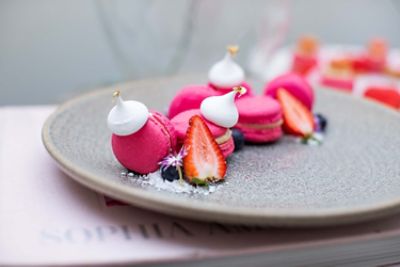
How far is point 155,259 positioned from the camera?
54 centimetres

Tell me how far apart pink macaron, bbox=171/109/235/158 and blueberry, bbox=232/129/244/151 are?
30mm

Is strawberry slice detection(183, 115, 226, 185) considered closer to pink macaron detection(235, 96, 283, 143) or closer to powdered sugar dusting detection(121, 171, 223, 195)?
powdered sugar dusting detection(121, 171, 223, 195)

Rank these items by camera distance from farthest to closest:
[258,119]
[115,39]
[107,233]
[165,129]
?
[115,39], [258,119], [165,129], [107,233]

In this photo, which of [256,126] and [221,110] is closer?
[221,110]

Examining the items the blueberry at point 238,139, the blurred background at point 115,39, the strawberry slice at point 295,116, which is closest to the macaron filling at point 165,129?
the blueberry at point 238,139

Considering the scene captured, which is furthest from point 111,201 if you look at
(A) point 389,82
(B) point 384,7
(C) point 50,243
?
(B) point 384,7

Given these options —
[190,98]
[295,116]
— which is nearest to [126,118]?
[190,98]

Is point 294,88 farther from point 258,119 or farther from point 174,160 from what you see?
point 174,160

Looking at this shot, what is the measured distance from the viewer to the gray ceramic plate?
57cm

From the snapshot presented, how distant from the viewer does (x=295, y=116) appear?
35.4 inches

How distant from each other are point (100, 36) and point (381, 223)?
3.80 feet

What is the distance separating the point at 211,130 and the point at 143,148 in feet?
0.31

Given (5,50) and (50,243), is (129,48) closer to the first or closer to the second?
(5,50)

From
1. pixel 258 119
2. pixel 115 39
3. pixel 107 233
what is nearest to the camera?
pixel 107 233
